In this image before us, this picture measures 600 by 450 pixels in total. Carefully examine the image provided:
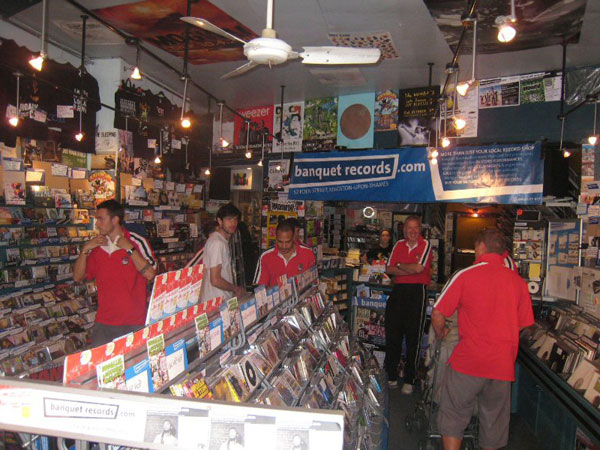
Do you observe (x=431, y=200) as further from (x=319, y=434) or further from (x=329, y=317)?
(x=319, y=434)

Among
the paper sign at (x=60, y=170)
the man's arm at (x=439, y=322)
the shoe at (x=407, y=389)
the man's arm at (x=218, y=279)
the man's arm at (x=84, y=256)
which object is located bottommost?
the shoe at (x=407, y=389)

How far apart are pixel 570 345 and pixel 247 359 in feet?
10.3

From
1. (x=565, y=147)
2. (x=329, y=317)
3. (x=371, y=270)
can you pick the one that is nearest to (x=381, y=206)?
(x=371, y=270)

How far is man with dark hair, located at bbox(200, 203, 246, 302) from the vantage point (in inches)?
145

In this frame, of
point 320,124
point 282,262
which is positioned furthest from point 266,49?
point 320,124

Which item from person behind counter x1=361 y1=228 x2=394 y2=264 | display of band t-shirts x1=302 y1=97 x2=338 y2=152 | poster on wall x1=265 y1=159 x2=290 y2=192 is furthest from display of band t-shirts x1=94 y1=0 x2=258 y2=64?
person behind counter x1=361 y1=228 x2=394 y2=264

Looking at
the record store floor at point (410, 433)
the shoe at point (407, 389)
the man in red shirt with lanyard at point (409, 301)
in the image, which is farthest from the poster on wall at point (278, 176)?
the record store floor at point (410, 433)

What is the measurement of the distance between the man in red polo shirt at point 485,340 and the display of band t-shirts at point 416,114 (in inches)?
145

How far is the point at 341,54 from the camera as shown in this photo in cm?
245

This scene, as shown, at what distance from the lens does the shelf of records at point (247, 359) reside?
4.76 ft

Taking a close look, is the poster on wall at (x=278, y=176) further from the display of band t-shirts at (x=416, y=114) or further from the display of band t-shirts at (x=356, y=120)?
the display of band t-shirts at (x=416, y=114)

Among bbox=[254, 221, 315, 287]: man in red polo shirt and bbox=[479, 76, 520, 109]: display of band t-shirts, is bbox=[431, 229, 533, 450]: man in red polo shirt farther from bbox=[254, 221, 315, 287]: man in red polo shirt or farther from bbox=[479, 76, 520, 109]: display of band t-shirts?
bbox=[479, 76, 520, 109]: display of band t-shirts

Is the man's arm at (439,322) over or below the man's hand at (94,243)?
below

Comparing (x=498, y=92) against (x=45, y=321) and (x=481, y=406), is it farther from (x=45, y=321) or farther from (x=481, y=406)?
(x=45, y=321)
